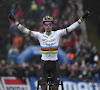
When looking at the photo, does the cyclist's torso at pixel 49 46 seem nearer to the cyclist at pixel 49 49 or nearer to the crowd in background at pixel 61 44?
the cyclist at pixel 49 49

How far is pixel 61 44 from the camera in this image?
18.4 m

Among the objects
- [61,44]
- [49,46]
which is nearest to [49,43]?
[49,46]

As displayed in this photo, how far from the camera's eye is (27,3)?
65.5ft

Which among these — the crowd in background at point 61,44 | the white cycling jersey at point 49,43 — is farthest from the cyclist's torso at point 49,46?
the crowd in background at point 61,44

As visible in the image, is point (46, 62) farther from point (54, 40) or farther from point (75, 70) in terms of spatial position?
point (75, 70)

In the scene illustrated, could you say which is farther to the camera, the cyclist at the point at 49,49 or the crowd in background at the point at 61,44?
the crowd in background at the point at 61,44

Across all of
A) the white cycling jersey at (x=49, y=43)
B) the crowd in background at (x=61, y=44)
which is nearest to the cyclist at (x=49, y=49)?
the white cycling jersey at (x=49, y=43)

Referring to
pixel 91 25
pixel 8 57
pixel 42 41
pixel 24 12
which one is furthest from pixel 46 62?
pixel 91 25

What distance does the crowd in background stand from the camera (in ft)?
48.5

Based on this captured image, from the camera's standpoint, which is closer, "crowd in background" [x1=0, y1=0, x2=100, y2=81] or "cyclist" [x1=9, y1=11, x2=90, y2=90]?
"cyclist" [x1=9, y1=11, x2=90, y2=90]

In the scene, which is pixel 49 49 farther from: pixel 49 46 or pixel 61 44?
pixel 61 44

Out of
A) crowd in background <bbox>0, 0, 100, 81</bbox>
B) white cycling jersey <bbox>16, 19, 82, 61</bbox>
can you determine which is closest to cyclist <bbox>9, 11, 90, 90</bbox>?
white cycling jersey <bbox>16, 19, 82, 61</bbox>

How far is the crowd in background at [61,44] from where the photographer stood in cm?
1477

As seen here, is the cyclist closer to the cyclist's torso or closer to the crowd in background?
the cyclist's torso
